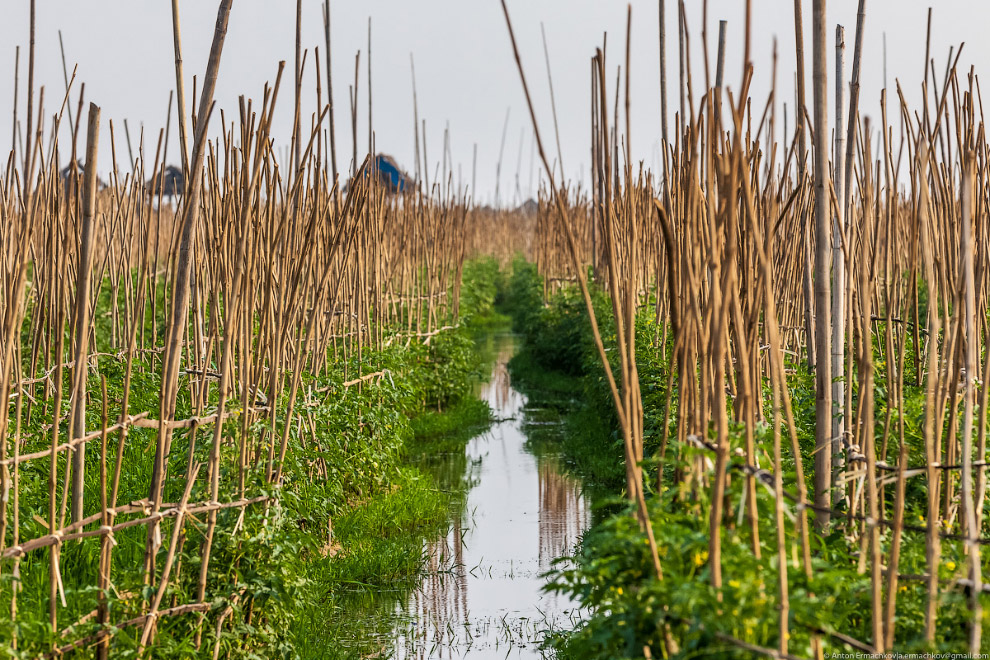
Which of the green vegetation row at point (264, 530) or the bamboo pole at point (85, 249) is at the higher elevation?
the bamboo pole at point (85, 249)

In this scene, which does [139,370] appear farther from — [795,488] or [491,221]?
[491,221]

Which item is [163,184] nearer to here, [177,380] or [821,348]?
[177,380]

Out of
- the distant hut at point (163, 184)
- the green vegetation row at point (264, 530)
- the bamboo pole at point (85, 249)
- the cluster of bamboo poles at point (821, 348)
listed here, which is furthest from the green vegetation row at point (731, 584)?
the distant hut at point (163, 184)

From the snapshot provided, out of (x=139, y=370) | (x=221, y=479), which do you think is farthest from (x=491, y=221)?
(x=221, y=479)

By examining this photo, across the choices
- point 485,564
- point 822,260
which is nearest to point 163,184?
point 485,564

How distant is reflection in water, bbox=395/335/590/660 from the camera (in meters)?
2.76

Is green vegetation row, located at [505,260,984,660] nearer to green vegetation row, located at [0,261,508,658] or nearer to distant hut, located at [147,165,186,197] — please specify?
green vegetation row, located at [0,261,508,658]

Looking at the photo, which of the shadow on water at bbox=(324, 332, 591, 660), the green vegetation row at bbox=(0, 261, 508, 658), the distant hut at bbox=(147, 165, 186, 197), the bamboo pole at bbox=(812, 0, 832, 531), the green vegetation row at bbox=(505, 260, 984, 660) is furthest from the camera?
the distant hut at bbox=(147, 165, 186, 197)

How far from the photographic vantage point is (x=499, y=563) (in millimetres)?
3439

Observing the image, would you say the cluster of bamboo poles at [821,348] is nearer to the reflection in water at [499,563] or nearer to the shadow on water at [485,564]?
the shadow on water at [485,564]

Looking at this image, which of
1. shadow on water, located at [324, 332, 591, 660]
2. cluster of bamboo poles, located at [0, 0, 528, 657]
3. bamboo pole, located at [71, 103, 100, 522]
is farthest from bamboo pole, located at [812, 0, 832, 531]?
bamboo pole, located at [71, 103, 100, 522]

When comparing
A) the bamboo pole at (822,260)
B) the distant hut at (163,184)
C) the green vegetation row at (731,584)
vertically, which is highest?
the distant hut at (163,184)

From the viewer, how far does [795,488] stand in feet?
5.67

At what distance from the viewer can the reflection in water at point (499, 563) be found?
2760mm
